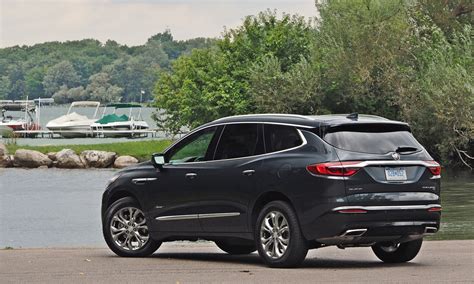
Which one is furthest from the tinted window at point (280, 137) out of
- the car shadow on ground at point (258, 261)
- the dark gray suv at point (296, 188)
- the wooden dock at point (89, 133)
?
the wooden dock at point (89, 133)

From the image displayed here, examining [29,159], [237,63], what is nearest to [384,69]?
[237,63]

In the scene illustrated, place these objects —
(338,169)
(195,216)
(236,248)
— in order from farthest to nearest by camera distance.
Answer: (236,248) → (195,216) → (338,169)

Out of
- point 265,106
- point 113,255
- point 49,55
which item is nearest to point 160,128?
point 265,106

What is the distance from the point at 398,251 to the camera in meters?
15.3

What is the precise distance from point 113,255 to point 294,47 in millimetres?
58492

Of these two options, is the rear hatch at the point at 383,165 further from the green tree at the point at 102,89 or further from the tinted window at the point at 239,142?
the green tree at the point at 102,89

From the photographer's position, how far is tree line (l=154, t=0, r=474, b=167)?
55.6 m

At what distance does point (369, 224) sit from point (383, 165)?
696 millimetres

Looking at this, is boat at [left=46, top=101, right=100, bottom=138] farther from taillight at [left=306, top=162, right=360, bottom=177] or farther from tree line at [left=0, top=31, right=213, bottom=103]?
taillight at [left=306, top=162, right=360, bottom=177]

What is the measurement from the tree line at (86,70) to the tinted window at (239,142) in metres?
140

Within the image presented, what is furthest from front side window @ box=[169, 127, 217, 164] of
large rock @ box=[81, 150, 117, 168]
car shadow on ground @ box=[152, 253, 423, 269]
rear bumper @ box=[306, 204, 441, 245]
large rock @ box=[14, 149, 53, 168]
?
large rock @ box=[14, 149, 53, 168]

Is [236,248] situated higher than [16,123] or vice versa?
[236,248]

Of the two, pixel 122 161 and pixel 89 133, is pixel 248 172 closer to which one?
pixel 122 161

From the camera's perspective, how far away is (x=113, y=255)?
53.4ft
